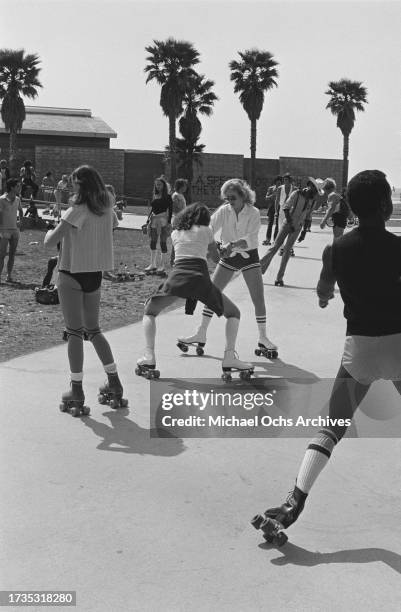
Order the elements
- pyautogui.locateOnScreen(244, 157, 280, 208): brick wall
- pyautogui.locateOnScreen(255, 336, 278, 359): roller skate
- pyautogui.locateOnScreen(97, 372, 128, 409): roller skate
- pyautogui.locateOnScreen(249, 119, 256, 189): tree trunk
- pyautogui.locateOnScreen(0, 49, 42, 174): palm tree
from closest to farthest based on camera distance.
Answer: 1. pyautogui.locateOnScreen(97, 372, 128, 409): roller skate
2. pyautogui.locateOnScreen(255, 336, 278, 359): roller skate
3. pyautogui.locateOnScreen(0, 49, 42, 174): palm tree
4. pyautogui.locateOnScreen(249, 119, 256, 189): tree trunk
5. pyautogui.locateOnScreen(244, 157, 280, 208): brick wall

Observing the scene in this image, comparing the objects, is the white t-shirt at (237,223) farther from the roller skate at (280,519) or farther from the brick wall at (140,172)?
the brick wall at (140,172)

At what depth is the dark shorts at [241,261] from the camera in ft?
25.9

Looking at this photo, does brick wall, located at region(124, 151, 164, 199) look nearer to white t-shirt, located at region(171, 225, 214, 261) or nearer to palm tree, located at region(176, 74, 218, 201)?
palm tree, located at region(176, 74, 218, 201)

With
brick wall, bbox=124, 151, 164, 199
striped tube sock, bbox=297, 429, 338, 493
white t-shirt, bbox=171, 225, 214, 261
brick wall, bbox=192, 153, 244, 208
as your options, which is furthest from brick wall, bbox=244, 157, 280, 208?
striped tube sock, bbox=297, 429, 338, 493

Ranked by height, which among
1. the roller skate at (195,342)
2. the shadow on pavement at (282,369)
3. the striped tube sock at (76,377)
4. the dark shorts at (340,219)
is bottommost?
the shadow on pavement at (282,369)

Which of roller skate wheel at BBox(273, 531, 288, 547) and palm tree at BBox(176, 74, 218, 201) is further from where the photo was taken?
palm tree at BBox(176, 74, 218, 201)

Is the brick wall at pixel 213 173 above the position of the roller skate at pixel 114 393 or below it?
above

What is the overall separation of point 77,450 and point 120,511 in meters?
1.01

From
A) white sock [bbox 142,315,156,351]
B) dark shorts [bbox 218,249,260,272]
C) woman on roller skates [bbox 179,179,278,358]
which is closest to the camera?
white sock [bbox 142,315,156,351]

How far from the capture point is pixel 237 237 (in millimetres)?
7828

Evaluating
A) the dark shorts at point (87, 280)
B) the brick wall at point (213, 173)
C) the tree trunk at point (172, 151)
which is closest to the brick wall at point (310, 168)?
the brick wall at point (213, 173)

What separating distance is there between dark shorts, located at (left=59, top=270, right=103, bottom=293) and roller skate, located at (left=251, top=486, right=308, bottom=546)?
2.55 meters

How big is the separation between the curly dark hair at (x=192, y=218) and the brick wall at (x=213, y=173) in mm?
42907

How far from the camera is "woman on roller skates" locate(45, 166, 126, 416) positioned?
5.90 m
